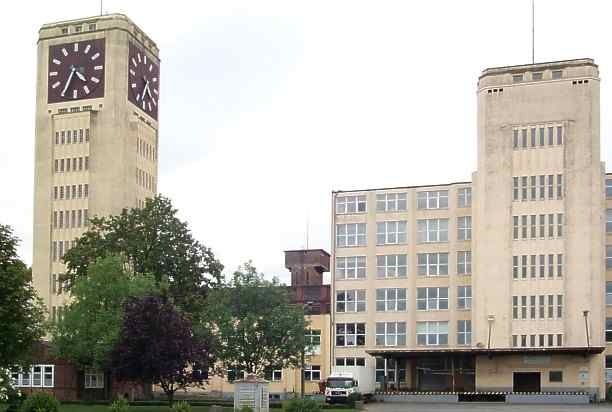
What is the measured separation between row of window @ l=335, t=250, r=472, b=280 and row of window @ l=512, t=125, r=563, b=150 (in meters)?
11.1

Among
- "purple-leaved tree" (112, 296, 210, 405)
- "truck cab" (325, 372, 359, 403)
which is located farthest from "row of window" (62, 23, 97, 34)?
"purple-leaved tree" (112, 296, 210, 405)

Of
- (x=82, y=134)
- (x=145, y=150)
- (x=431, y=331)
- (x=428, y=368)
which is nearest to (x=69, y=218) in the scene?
(x=82, y=134)

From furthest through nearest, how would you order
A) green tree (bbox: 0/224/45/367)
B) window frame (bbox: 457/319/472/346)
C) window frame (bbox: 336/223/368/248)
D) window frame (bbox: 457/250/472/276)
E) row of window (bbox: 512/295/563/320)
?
window frame (bbox: 336/223/368/248) < window frame (bbox: 457/250/472/276) < window frame (bbox: 457/319/472/346) < row of window (bbox: 512/295/563/320) < green tree (bbox: 0/224/45/367)

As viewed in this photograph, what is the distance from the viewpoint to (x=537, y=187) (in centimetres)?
8200

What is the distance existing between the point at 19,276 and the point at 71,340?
17.3 m

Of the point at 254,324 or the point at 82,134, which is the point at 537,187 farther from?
the point at 82,134

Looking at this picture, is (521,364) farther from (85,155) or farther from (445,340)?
(85,155)

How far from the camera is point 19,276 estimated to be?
49094 millimetres

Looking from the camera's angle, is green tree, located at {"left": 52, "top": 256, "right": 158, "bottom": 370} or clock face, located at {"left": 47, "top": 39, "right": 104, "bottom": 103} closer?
green tree, located at {"left": 52, "top": 256, "right": 158, "bottom": 370}

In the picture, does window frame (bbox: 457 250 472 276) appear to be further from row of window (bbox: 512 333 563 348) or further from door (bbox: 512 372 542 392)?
door (bbox: 512 372 542 392)

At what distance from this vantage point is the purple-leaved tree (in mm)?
54219

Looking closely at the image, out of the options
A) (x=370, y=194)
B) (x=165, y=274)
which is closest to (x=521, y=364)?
(x=370, y=194)

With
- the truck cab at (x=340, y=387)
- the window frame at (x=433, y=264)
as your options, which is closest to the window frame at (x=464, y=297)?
the window frame at (x=433, y=264)

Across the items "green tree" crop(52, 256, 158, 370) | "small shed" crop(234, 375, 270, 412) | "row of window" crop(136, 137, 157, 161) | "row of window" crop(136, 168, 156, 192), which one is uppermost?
"row of window" crop(136, 137, 157, 161)
